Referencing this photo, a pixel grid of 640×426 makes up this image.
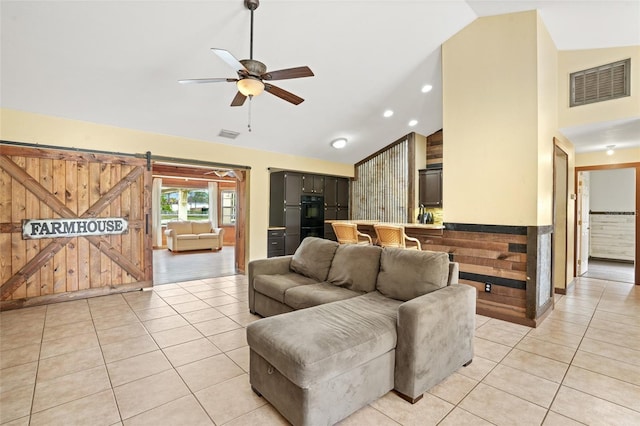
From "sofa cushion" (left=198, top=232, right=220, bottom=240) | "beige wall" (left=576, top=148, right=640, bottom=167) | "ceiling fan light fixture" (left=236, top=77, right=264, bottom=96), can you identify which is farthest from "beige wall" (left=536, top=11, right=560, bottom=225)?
"sofa cushion" (left=198, top=232, right=220, bottom=240)

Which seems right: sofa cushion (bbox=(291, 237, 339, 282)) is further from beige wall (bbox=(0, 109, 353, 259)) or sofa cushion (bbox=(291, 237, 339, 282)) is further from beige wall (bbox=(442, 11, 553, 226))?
beige wall (bbox=(0, 109, 353, 259))

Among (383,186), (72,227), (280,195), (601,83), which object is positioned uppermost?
(601,83)

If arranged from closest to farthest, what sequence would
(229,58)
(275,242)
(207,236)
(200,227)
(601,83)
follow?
(229,58)
(601,83)
(275,242)
(207,236)
(200,227)

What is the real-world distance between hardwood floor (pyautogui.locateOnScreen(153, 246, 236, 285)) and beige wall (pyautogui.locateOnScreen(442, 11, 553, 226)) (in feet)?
15.2

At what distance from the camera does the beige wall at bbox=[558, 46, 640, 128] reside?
3.72 metres

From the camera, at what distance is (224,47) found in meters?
3.49

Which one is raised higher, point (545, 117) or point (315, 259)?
point (545, 117)

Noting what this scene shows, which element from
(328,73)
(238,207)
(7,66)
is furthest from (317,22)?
(238,207)

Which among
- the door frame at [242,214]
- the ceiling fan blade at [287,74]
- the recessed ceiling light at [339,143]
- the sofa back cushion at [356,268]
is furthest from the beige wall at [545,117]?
the door frame at [242,214]

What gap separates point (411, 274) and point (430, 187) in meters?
4.91

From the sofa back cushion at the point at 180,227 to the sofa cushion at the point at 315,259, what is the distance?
23.6ft

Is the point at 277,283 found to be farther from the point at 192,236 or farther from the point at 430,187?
the point at 192,236

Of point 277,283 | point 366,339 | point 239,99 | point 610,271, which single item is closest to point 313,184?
point 239,99

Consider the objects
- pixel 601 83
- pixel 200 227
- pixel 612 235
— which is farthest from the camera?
pixel 200 227
